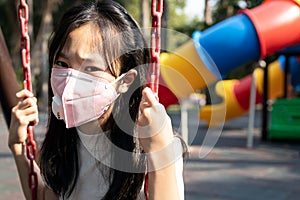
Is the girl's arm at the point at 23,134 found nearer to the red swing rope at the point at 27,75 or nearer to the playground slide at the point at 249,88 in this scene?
the red swing rope at the point at 27,75

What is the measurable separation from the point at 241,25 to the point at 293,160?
193cm

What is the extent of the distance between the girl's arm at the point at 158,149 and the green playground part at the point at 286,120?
268 inches

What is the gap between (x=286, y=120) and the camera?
777 cm

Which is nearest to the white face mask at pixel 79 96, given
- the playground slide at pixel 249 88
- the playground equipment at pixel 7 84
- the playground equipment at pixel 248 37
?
the playground equipment at pixel 7 84

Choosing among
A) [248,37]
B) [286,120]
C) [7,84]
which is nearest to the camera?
[7,84]

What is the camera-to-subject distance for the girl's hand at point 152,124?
112cm

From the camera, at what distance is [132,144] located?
1.28 metres

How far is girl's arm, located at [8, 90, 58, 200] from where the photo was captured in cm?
135

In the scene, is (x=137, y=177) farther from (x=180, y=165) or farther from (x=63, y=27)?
(x=63, y=27)

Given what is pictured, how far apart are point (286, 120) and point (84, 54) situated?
277 inches

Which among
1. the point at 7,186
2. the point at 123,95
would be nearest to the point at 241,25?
the point at 7,186

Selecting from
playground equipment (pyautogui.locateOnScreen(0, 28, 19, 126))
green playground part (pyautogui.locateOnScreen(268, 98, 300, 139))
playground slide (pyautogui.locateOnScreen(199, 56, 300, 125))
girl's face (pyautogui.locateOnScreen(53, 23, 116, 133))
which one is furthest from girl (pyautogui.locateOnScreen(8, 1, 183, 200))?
playground slide (pyautogui.locateOnScreen(199, 56, 300, 125))

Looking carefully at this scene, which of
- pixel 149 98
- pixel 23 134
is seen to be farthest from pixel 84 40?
pixel 23 134

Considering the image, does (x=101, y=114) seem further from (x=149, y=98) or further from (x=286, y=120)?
(x=286, y=120)
